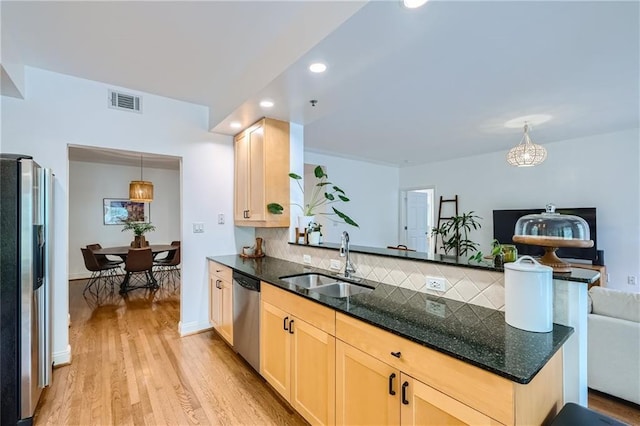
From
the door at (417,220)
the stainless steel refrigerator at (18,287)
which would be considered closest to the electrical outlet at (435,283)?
the stainless steel refrigerator at (18,287)

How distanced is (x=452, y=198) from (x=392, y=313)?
565 cm

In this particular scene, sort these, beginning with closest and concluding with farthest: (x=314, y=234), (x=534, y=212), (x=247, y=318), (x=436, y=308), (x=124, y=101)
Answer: (x=436, y=308)
(x=247, y=318)
(x=314, y=234)
(x=124, y=101)
(x=534, y=212)

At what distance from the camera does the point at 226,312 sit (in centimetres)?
297

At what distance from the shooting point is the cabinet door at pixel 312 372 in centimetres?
165

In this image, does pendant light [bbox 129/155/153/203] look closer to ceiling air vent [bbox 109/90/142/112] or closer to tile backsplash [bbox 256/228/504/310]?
ceiling air vent [bbox 109/90/142/112]

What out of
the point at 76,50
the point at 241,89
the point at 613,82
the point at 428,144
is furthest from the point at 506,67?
the point at 76,50

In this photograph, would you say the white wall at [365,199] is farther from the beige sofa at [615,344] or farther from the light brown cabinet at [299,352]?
the beige sofa at [615,344]

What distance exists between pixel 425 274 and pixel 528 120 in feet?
10.6

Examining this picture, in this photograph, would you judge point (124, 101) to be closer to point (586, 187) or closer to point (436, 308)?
point (436, 308)

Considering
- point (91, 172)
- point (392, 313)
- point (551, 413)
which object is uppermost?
point (91, 172)

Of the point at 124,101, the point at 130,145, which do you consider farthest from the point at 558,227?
the point at 124,101

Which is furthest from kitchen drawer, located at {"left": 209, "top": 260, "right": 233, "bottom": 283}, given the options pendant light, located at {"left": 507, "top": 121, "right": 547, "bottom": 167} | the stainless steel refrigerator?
pendant light, located at {"left": 507, "top": 121, "right": 547, "bottom": 167}

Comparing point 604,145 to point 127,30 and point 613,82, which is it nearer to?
point 613,82

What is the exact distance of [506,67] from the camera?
2.44m
